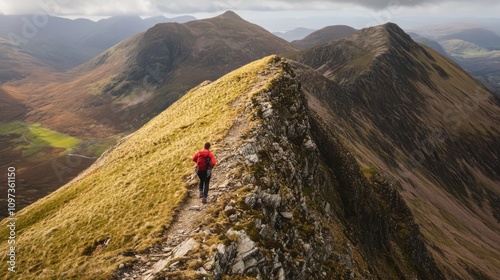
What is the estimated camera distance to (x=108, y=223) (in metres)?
21.8

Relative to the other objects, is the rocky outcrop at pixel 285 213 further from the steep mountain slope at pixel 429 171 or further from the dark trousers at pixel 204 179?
the steep mountain slope at pixel 429 171

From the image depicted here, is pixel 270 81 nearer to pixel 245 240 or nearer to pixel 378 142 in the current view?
pixel 245 240

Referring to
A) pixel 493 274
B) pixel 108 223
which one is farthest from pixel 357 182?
pixel 493 274

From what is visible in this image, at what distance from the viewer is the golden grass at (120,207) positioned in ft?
62.5

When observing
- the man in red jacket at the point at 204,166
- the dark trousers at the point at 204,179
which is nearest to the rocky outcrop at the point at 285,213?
the dark trousers at the point at 204,179

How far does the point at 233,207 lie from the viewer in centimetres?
2045

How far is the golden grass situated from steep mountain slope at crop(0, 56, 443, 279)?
103 millimetres

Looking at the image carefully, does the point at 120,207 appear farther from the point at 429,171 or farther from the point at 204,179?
the point at 429,171

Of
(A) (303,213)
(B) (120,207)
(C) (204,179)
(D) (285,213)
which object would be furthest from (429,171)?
(B) (120,207)

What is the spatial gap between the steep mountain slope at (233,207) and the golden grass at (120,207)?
0.34ft

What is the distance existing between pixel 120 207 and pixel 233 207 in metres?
8.76

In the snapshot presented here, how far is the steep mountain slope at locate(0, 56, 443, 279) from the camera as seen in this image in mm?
Answer: 18125

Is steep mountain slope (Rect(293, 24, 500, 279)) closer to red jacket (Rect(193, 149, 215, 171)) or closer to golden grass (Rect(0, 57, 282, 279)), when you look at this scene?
golden grass (Rect(0, 57, 282, 279))

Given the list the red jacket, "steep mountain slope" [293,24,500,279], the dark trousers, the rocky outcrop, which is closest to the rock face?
the rocky outcrop
